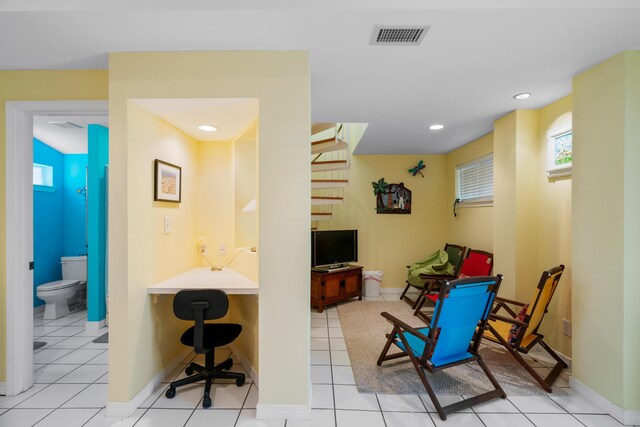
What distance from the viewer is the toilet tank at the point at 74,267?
13.6 feet

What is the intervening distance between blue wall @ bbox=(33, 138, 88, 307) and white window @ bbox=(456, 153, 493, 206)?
5928 mm

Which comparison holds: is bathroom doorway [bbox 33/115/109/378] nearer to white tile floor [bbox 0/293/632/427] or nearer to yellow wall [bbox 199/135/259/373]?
white tile floor [bbox 0/293/632/427]

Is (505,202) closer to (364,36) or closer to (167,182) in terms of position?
(364,36)

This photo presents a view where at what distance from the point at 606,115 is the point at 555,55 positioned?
57cm

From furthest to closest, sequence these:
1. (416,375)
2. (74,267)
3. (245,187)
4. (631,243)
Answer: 1. (74,267)
2. (245,187)
3. (416,375)
4. (631,243)

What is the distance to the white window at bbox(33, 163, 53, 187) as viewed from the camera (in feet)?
13.6

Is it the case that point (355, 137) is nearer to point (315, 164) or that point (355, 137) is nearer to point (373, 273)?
point (315, 164)

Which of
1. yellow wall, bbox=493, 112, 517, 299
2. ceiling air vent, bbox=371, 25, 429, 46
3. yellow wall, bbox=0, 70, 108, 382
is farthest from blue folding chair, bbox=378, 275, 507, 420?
yellow wall, bbox=0, 70, 108, 382

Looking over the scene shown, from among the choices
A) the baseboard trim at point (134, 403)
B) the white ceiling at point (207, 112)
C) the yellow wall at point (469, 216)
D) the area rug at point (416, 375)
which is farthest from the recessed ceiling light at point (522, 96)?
the baseboard trim at point (134, 403)

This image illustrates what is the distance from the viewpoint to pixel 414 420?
194 centimetres

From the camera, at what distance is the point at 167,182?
240cm

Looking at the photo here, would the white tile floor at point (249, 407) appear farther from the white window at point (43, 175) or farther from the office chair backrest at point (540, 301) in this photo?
the white window at point (43, 175)

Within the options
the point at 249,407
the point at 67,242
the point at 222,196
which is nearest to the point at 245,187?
the point at 222,196

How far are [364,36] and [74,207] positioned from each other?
4946 millimetres
